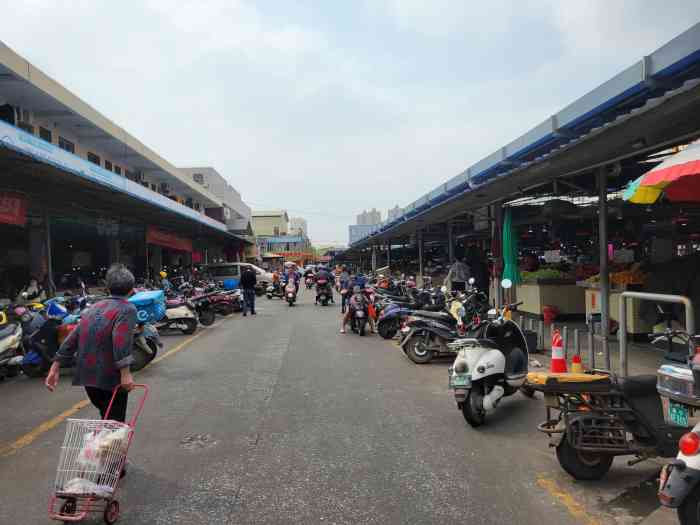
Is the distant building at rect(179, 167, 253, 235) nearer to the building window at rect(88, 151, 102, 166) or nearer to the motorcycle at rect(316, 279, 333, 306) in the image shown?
the building window at rect(88, 151, 102, 166)

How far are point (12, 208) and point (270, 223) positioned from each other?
92.6 meters

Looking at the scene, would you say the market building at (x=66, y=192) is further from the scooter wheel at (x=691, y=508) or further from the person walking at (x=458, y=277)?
the scooter wheel at (x=691, y=508)

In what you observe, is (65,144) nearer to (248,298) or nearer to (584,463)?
(248,298)

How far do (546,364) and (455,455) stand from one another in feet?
13.4

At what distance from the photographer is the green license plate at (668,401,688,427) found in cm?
343

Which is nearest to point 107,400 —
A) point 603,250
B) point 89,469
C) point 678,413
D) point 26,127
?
point 89,469

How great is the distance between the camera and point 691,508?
8.89 ft

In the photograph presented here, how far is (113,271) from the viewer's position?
3.81 m

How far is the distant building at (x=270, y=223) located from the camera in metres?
100

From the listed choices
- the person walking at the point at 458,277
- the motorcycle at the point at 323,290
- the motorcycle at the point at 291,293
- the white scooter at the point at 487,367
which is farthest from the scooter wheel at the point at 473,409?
the motorcycle at the point at 291,293

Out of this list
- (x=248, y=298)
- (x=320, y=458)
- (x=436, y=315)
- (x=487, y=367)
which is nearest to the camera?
(x=320, y=458)

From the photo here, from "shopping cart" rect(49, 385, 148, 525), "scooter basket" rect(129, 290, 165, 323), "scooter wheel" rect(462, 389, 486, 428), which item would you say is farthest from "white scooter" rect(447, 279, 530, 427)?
"scooter basket" rect(129, 290, 165, 323)

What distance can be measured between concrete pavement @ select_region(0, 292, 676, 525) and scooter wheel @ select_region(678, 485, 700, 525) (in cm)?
52

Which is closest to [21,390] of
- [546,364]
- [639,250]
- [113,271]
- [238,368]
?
[238,368]
